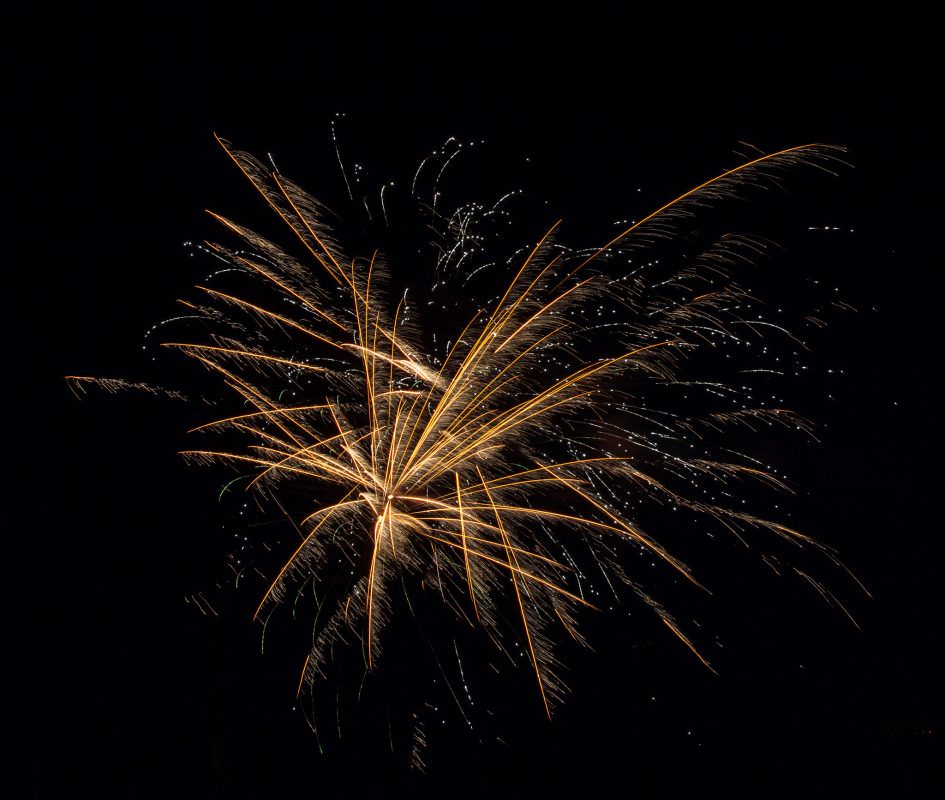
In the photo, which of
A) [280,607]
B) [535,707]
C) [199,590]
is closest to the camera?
[280,607]

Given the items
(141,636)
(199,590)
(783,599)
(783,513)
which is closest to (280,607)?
(199,590)

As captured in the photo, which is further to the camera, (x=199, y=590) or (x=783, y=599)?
(x=783, y=599)

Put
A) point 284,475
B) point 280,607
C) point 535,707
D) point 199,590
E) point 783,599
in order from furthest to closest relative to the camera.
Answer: point 783,599, point 535,707, point 199,590, point 280,607, point 284,475

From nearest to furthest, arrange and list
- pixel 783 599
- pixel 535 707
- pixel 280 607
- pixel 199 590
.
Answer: pixel 280 607 → pixel 199 590 → pixel 535 707 → pixel 783 599

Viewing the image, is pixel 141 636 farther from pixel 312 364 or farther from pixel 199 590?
pixel 312 364

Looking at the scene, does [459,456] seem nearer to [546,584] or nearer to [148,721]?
[546,584]

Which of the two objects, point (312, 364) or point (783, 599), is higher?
point (312, 364)

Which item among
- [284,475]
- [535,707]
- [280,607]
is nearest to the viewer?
[284,475]

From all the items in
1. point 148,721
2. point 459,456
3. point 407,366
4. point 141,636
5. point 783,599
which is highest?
point 407,366

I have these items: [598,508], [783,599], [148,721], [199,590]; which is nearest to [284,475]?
[199,590]
